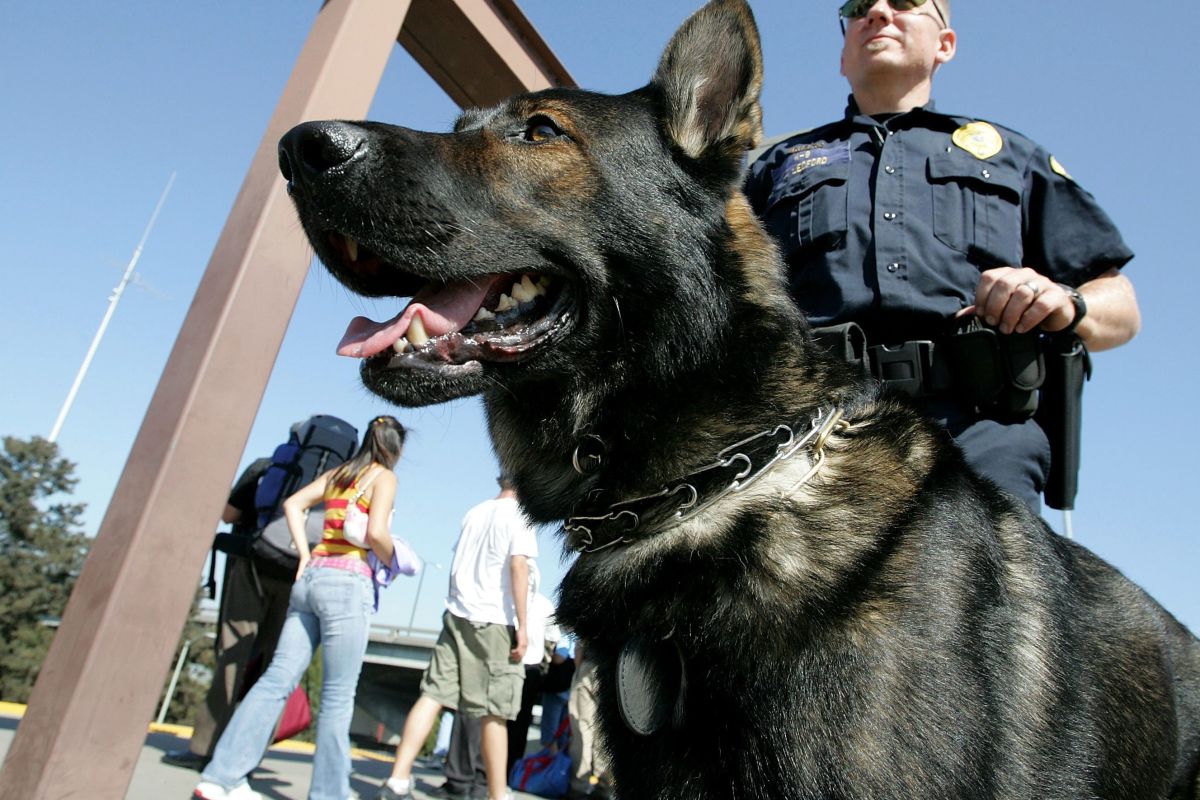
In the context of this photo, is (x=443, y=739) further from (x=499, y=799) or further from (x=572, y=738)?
(x=499, y=799)

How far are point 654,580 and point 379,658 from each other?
2012cm

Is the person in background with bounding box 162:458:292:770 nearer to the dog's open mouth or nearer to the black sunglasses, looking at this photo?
the dog's open mouth

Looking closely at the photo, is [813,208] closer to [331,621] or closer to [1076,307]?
[1076,307]

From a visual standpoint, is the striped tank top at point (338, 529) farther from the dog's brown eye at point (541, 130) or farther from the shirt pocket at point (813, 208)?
the dog's brown eye at point (541, 130)

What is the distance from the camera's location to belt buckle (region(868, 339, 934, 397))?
7.56 feet

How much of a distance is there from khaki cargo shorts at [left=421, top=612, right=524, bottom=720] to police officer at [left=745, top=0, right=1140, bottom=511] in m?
4.06

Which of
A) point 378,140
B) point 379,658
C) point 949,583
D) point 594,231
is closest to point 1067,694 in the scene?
point 949,583

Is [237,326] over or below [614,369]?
over

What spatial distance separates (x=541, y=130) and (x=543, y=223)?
0.33m

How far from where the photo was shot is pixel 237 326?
3535mm

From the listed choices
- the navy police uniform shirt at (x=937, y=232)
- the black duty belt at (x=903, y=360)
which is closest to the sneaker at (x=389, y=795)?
the navy police uniform shirt at (x=937, y=232)

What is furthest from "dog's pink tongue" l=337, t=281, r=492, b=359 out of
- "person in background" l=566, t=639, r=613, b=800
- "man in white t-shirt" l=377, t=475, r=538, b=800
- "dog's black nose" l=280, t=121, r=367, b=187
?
"person in background" l=566, t=639, r=613, b=800

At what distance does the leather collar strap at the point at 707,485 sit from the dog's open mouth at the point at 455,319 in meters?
0.44

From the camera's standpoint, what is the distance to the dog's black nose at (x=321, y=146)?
1.83m
